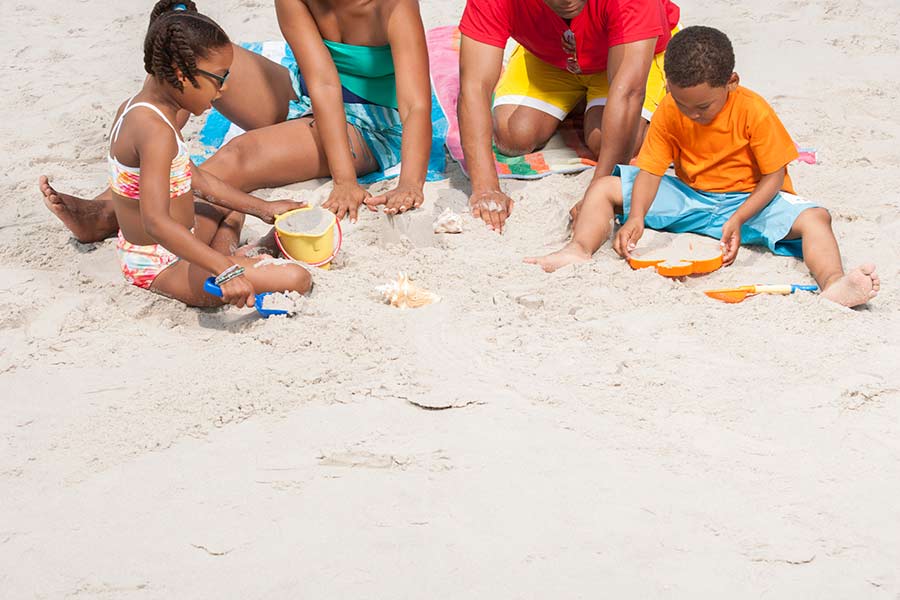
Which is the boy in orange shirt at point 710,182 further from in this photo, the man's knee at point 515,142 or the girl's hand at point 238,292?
the girl's hand at point 238,292

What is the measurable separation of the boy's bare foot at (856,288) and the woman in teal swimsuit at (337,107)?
1.40m

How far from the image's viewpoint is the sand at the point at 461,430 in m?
1.68

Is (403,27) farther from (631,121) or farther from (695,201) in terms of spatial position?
(695,201)

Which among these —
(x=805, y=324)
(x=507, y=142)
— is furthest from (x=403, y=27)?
(x=805, y=324)

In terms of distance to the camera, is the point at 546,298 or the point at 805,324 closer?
the point at 805,324

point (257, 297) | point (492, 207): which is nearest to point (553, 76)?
point (492, 207)

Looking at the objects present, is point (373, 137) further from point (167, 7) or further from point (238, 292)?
point (238, 292)

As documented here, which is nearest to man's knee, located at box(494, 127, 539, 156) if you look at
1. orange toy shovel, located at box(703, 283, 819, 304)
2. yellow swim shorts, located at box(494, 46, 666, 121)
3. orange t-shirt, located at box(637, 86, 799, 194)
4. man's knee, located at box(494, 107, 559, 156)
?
man's knee, located at box(494, 107, 559, 156)

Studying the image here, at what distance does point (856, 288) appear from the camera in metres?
2.47

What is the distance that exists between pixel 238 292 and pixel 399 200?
0.88m

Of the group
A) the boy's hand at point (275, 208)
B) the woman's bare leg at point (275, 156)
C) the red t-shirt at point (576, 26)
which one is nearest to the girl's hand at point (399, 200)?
the boy's hand at point (275, 208)

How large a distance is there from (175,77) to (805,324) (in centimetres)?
184

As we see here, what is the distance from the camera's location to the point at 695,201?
299 centimetres

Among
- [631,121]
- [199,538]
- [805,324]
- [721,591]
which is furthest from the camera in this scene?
[631,121]
